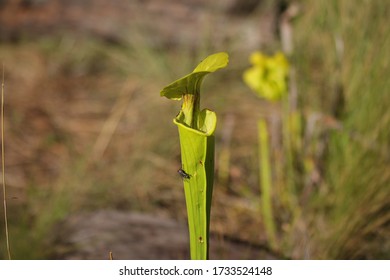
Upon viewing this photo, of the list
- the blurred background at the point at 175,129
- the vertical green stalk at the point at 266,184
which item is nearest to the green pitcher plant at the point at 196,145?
the blurred background at the point at 175,129

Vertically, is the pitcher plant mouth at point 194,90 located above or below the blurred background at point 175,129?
below

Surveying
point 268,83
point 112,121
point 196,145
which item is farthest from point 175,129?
point 196,145

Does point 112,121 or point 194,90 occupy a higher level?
point 112,121

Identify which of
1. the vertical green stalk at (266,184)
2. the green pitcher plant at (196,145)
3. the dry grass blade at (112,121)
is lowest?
the green pitcher plant at (196,145)

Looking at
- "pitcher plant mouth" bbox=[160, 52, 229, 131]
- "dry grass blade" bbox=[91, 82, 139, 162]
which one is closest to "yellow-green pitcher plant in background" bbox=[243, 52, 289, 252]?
"dry grass blade" bbox=[91, 82, 139, 162]

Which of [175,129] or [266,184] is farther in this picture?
[175,129]

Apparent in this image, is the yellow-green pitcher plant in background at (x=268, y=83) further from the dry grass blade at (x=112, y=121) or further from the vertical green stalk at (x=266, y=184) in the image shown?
the dry grass blade at (x=112, y=121)

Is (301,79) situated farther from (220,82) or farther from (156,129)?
(220,82)

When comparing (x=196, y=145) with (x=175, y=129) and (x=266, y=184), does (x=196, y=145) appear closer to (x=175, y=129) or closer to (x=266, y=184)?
(x=266, y=184)
